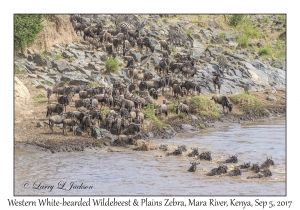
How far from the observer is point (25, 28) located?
102 ft

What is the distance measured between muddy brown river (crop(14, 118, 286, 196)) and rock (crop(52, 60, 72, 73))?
8.90 metres

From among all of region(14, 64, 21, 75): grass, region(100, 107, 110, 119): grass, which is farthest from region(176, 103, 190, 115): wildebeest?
region(14, 64, 21, 75): grass

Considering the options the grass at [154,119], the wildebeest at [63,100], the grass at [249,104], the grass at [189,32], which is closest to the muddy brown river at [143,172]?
the grass at [154,119]

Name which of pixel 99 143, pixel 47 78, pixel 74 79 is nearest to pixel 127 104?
pixel 99 143

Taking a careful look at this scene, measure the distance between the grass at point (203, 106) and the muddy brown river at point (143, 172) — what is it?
145 inches

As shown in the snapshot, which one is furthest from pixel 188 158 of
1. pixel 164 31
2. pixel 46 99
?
pixel 164 31

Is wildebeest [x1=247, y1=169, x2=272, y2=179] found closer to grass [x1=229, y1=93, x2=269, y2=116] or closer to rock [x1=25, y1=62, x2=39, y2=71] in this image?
grass [x1=229, y1=93, x2=269, y2=116]

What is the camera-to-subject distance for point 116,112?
2623 centimetres

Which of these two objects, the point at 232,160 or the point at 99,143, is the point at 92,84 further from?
the point at 232,160

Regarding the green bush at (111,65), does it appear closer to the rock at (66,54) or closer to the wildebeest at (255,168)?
the rock at (66,54)

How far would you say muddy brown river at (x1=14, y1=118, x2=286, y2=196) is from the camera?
18469mm

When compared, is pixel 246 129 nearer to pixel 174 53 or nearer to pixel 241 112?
pixel 241 112

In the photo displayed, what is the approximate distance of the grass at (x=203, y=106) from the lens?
29.1 meters

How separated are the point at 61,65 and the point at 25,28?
2.80 metres
